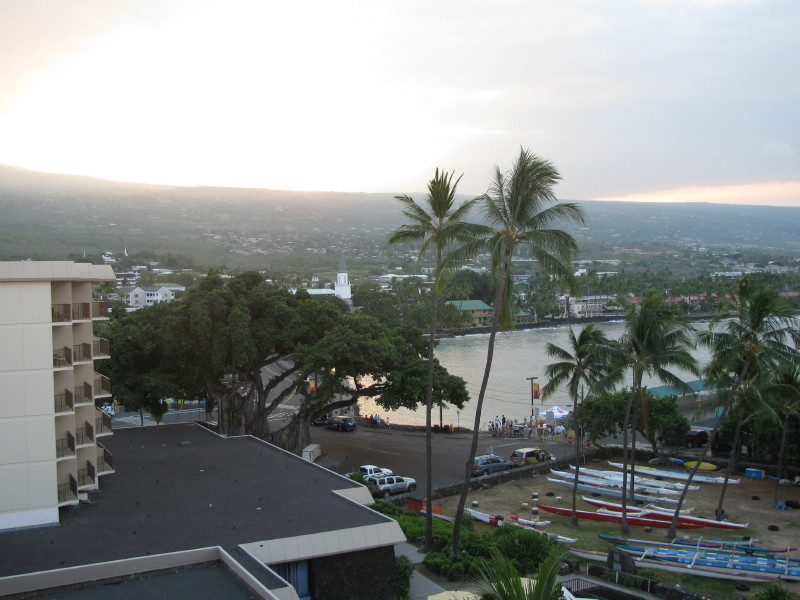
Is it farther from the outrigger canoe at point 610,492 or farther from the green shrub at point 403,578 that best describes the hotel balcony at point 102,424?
the outrigger canoe at point 610,492

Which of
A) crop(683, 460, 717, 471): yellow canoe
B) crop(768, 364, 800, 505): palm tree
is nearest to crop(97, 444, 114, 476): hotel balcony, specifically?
crop(768, 364, 800, 505): palm tree

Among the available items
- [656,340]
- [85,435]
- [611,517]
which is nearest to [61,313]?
[85,435]

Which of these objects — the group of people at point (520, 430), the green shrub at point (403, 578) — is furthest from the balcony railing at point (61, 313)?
the group of people at point (520, 430)

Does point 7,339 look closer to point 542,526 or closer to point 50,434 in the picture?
point 50,434

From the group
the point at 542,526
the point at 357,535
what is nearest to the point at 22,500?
the point at 357,535

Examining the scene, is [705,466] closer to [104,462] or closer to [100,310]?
[104,462]

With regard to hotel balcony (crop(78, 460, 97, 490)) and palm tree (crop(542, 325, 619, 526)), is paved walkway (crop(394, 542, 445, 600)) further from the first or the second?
hotel balcony (crop(78, 460, 97, 490))
